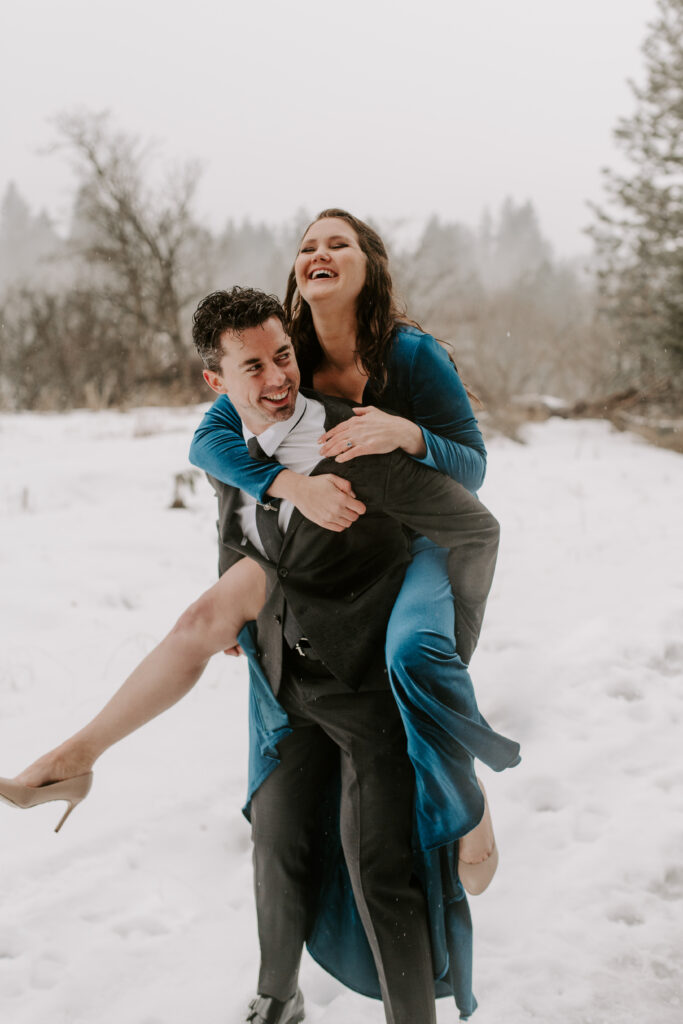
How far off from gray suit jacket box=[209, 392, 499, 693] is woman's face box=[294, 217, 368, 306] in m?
0.28

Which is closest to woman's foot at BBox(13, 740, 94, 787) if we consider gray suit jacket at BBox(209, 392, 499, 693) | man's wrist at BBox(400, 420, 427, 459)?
gray suit jacket at BBox(209, 392, 499, 693)

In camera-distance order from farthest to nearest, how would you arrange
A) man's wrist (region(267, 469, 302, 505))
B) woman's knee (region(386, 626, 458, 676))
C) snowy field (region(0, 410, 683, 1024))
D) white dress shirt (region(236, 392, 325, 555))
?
snowy field (region(0, 410, 683, 1024))
white dress shirt (region(236, 392, 325, 555))
man's wrist (region(267, 469, 302, 505))
woman's knee (region(386, 626, 458, 676))

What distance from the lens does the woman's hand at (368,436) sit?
1.67m

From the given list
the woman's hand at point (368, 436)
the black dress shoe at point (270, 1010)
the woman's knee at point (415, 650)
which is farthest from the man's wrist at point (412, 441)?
the black dress shoe at point (270, 1010)

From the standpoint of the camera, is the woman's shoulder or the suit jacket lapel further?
the woman's shoulder

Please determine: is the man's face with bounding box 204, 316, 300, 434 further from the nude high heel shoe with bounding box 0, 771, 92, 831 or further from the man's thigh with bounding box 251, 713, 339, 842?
the nude high heel shoe with bounding box 0, 771, 92, 831

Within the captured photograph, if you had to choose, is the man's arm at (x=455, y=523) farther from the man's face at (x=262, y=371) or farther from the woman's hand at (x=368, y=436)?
the man's face at (x=262, y=371)

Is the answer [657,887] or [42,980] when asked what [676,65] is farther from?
[42,980]

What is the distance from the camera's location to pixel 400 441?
1.71 metres

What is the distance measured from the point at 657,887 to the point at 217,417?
1.93m

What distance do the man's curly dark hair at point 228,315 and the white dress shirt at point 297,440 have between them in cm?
21

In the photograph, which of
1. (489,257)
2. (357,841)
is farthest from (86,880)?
(489,257)

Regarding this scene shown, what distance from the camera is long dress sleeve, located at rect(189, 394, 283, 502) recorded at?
70.1 inches

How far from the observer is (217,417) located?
202 cm
